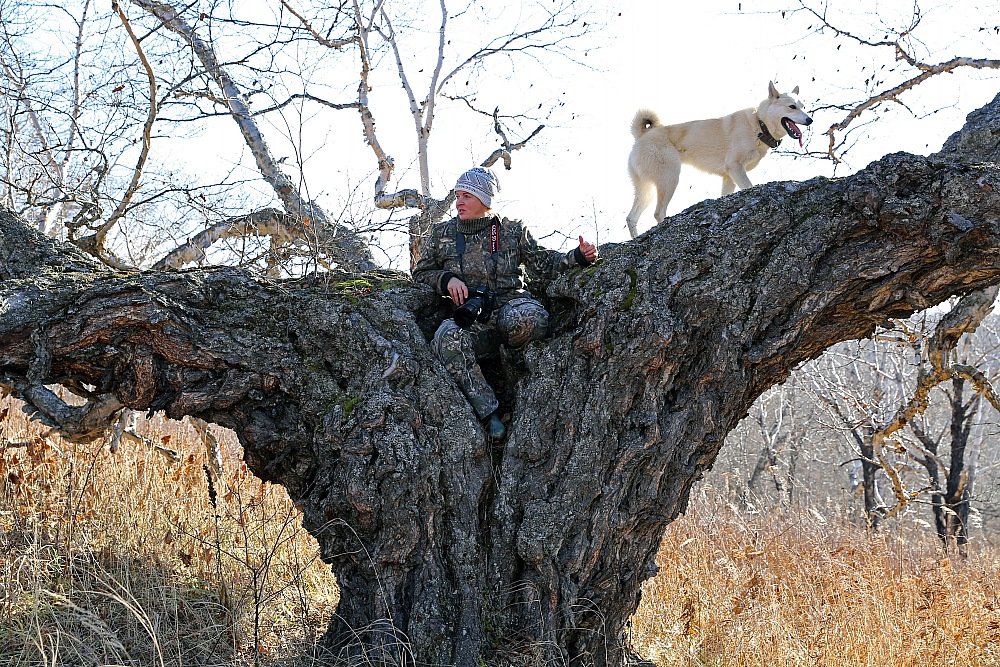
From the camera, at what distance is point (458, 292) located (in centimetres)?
410

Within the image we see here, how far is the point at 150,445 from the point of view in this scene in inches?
243

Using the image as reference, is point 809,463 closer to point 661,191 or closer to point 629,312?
point 661,191

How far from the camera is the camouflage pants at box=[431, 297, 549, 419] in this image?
3943mm

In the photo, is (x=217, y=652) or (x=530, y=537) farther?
(x=217, y=652)

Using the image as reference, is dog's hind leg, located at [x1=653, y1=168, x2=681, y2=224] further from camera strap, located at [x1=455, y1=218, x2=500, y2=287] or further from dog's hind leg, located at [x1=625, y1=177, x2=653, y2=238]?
camera strap, located at [x1=455, y1=218, x2=500, y2=287]

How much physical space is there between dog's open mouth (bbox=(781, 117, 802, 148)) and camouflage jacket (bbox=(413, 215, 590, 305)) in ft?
11.3

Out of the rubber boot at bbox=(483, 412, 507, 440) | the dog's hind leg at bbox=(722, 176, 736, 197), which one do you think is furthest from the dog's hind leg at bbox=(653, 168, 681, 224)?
the rubber boot at bbox=(483, 412, 507, 440)

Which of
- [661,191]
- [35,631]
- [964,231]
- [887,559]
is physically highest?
[661,191]

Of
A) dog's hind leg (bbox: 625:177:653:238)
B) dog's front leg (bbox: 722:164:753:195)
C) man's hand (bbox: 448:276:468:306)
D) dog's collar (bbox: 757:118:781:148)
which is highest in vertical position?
dog's collar (bbox: 757:118:781:148)

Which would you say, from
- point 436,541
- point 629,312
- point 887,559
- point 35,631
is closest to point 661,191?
point 629,312

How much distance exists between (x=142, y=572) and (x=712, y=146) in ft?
19.0

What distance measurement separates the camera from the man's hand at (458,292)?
409 centimetres

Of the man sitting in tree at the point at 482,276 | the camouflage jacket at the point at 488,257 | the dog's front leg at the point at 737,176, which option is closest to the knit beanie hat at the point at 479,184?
the man sitting in tree at the point at 482,276

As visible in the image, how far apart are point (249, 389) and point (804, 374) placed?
1199 centimetres
